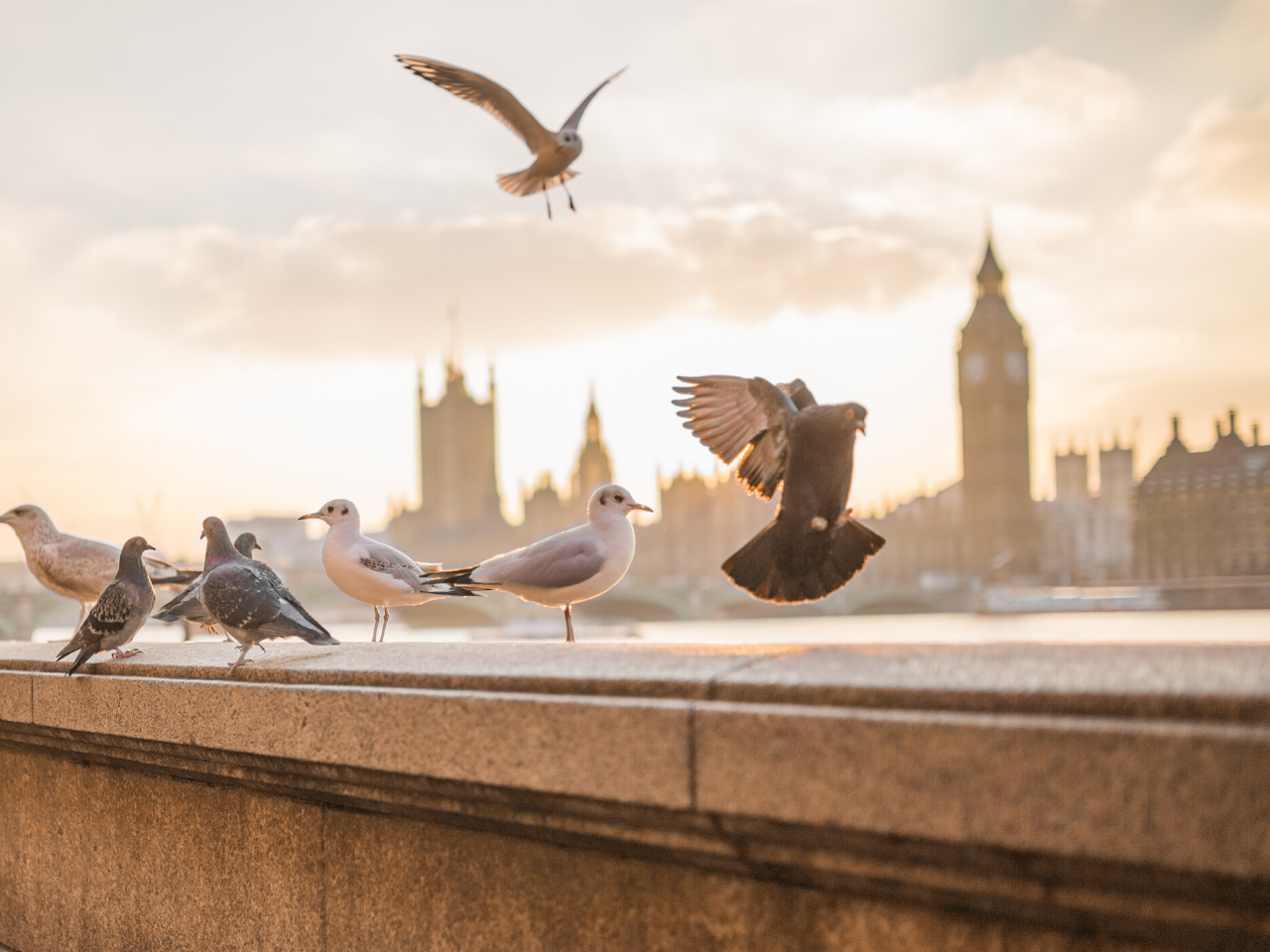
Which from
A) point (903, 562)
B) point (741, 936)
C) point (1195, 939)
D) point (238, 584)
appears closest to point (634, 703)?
point (741, 936)

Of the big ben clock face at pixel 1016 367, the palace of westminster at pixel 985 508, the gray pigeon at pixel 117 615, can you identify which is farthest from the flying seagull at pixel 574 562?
the big ben clock face at pixel 1016 367

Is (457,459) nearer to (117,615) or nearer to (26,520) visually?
(26,520)

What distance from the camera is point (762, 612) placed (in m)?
67.4

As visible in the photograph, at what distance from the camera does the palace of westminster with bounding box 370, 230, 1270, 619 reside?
87.7 m

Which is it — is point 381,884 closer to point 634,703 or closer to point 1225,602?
point 634,703

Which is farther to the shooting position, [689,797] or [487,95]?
[487,95]

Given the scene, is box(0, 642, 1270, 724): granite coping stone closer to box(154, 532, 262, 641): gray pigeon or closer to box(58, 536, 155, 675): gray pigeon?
box(58, 536, 155, 675): gray pigeon

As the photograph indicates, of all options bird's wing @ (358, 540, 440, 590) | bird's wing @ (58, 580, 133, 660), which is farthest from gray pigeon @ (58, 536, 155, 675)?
bird's wing @ (358, 540, 440, 590)

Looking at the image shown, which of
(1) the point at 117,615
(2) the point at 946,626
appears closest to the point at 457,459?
(2) the point at 946,626

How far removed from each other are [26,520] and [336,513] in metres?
1.92

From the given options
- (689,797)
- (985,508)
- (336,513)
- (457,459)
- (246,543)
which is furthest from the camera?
(457,459)

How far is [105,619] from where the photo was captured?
Result: 121 inches

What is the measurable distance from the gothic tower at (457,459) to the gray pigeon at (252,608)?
105 meters

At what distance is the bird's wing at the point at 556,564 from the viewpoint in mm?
3145
